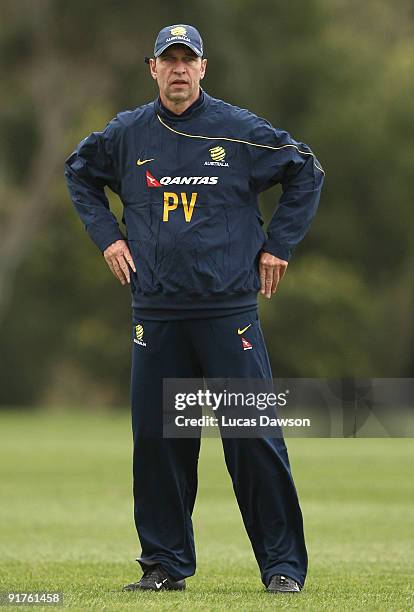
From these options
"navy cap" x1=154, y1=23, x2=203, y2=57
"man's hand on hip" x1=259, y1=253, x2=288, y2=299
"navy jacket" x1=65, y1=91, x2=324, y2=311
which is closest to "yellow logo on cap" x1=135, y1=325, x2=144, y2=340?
"navy jacket" x1=65, y1=91, x2=324, y2=311

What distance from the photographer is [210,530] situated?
1145cm

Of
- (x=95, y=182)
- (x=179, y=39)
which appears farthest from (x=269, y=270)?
(x=179, y=39)

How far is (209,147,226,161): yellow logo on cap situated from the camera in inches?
268

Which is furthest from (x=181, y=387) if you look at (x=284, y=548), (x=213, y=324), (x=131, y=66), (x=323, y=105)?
(x=323, y=105)

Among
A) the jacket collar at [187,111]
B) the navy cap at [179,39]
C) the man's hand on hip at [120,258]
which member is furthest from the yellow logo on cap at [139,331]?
the navy cap at [179,39]

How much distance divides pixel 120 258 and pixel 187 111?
738mm

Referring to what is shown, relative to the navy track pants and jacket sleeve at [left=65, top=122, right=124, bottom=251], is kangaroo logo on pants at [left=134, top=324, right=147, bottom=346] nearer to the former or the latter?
the navy track pants

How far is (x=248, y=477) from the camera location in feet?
22.6

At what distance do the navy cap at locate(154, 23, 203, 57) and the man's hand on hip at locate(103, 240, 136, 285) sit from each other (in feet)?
2.91

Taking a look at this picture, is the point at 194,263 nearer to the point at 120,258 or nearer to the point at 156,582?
the point at 120,258

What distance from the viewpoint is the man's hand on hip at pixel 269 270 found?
6.92 meters

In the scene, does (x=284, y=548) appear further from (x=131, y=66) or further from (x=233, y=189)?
(x=131, y=66)

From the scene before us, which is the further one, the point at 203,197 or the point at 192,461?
the point at 192,461

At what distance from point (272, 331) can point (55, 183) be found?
8.05m
